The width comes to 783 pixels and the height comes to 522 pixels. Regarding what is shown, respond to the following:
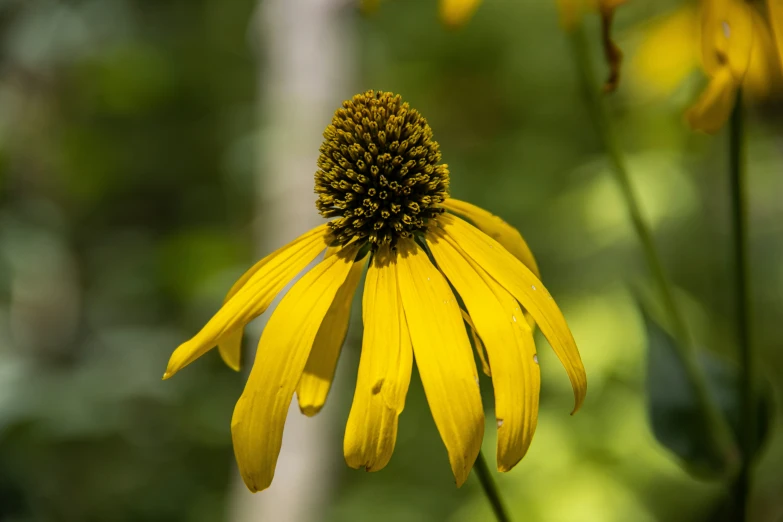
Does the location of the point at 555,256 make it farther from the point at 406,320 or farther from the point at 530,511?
the point at 406,320

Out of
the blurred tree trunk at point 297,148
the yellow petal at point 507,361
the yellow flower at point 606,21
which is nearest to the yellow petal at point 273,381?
the yellow petal at point 507,361

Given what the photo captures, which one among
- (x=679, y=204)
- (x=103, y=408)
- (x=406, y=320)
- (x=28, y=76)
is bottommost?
(x=103, y=408)

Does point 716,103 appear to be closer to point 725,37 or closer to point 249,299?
point 725,37

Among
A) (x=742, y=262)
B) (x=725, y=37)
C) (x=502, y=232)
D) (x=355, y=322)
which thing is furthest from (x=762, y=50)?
(x=355, y=322)

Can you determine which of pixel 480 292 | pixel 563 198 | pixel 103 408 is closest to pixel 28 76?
pixel 103 408

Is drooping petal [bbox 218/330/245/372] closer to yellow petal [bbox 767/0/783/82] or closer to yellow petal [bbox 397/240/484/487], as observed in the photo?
yellow petal [bbox 397/240/484/487]

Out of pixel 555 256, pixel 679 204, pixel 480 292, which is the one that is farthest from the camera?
pixel 555 256

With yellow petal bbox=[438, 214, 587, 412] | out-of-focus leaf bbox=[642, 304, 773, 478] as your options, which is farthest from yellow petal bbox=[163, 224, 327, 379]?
out-of-focus leaf bbox=[642, 304, 773, 478]

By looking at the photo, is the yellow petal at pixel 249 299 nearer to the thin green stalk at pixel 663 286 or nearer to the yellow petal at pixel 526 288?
the yellow petal at pixel 526 288
